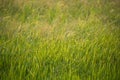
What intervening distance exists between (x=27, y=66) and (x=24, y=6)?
0.46 metres

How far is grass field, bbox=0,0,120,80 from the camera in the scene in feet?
5.25

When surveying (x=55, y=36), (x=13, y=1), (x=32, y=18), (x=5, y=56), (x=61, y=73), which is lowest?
(x=61, y=73)

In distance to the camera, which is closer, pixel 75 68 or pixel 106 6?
pixel 75 68

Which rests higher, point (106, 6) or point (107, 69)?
point (106, 6)

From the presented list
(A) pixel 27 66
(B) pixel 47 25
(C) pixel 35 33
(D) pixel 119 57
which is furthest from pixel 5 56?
(D) pixel 119 57

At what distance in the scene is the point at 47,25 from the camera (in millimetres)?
1658

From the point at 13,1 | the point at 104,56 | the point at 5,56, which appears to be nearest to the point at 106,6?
the point at 104,56

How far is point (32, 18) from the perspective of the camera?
5.48 ft

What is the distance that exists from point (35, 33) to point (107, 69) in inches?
23.9

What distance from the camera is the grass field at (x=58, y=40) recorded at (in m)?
1.60

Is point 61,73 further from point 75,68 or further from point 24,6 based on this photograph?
point 24,6

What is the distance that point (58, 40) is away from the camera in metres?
1.64

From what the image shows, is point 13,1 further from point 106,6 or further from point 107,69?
point 107,69

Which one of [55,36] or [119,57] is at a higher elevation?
[55,36]
